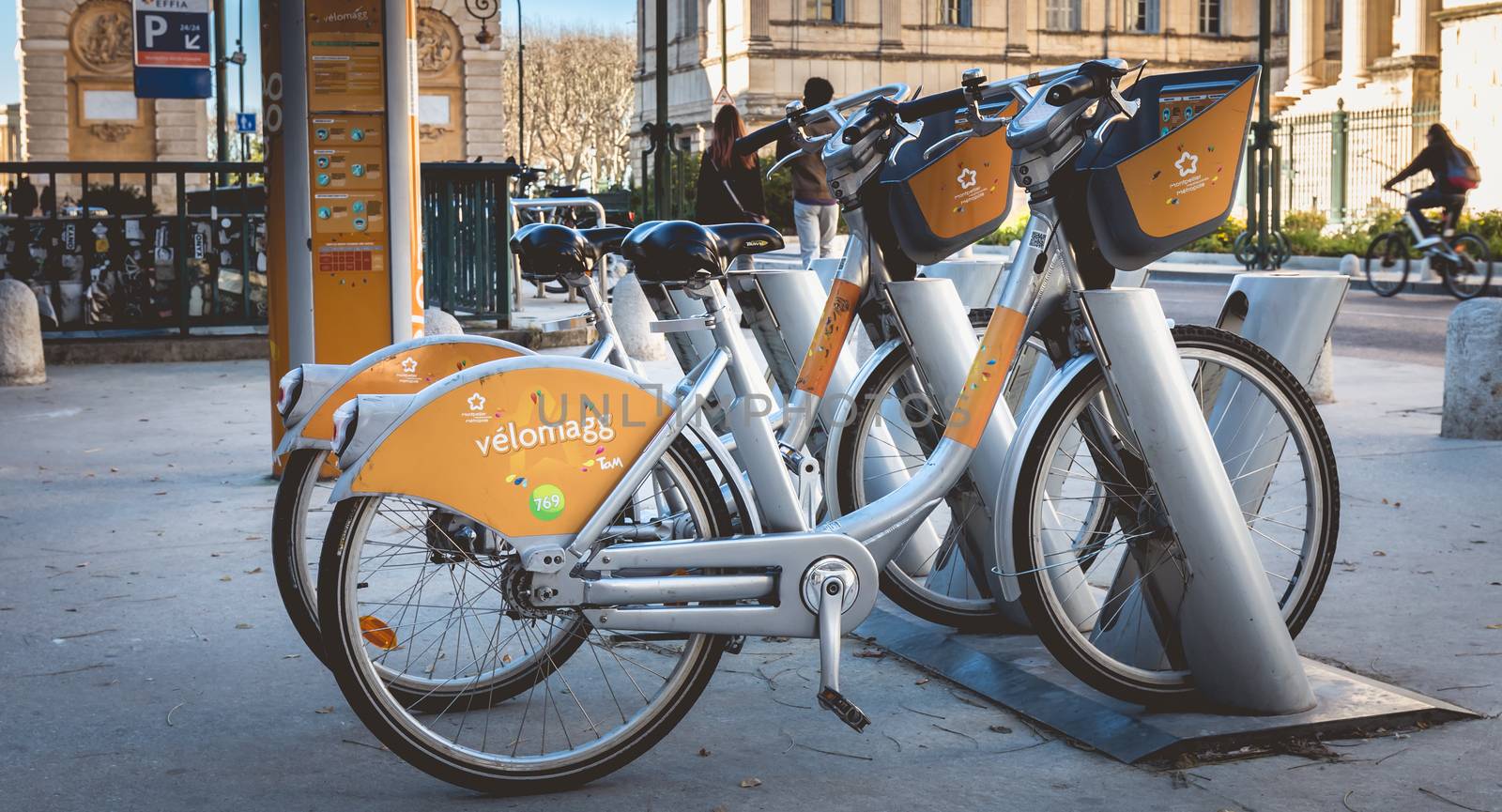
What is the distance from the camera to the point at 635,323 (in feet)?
42.9

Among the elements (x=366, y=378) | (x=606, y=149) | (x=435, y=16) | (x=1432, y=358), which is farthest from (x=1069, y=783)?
(x=606, y=149)

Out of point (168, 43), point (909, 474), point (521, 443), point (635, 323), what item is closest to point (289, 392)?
point (521, 443)

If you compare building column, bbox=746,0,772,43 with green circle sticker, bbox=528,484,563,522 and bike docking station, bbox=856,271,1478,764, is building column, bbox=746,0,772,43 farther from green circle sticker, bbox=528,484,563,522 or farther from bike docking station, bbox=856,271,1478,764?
green circle sticker, bbox=528,484,563,522

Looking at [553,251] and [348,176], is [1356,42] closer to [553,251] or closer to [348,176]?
[348,176]

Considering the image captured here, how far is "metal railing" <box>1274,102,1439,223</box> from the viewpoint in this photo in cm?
3147

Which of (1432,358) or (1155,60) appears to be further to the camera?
(1155,60)

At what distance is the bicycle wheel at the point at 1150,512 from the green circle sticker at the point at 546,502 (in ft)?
3.40

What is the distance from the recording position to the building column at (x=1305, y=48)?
148 ft

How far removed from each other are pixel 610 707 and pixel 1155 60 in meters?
63.0

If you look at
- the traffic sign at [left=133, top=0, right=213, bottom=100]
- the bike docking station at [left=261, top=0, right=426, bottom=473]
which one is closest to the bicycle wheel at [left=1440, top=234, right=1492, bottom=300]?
the traffic sign at [left=133, top=0, right=213, bottom=100]

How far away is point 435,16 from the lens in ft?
153

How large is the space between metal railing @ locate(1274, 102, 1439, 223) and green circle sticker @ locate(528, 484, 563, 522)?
98.2 ft

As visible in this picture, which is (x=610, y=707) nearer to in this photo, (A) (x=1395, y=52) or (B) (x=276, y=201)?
(B) (x=276, y=201)

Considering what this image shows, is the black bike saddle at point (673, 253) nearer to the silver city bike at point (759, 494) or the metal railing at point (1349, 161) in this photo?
the silver city bike at point (759, 494)
